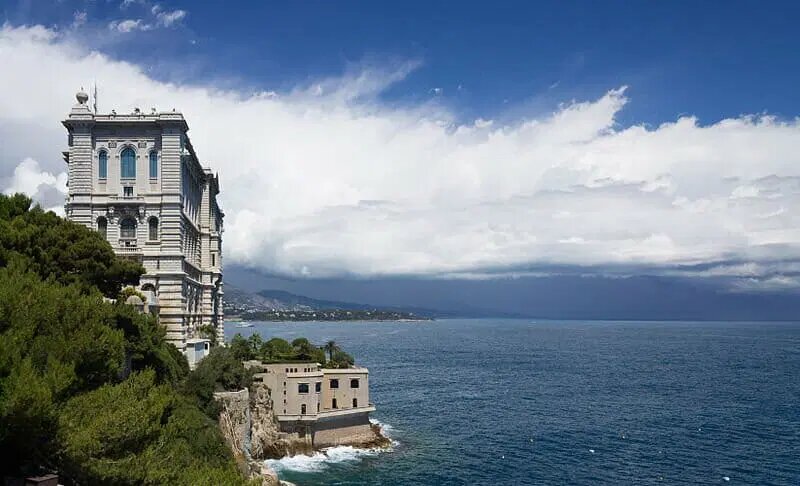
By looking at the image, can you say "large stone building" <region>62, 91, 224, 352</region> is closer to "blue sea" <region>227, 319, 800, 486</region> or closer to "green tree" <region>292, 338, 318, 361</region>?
"blue sea" <region>227, 319, 800, 486</region>

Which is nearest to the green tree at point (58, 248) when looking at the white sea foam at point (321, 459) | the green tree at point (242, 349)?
the white sea foam at point (321, 459)

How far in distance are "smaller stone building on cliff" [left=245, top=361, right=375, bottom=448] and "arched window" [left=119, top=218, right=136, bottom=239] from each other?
16650 millimetres

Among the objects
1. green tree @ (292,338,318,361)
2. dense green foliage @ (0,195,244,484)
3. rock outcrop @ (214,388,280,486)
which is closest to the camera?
dense green foliage @ (0,195,244,484)

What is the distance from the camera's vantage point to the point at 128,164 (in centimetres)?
4875

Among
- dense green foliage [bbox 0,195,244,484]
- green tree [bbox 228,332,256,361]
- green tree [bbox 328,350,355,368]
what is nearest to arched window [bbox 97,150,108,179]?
dense green foliage [bbox 0,195,244,484]

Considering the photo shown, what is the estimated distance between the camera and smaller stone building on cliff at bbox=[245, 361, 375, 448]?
189ft

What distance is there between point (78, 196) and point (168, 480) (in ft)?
109

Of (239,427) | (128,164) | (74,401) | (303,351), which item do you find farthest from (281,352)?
(74,401)

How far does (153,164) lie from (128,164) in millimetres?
1760

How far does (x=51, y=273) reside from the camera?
102ft

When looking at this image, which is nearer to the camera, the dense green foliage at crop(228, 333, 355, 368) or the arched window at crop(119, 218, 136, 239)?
the arched window at crop(119, 218, 136, 239)

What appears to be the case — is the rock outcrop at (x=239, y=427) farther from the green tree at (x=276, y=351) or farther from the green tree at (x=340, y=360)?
the green tree at (x=340, y=360)

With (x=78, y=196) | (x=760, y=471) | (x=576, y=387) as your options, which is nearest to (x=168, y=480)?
(x=78, y=196)

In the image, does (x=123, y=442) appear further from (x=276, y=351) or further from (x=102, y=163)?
(x=276, y=351)
